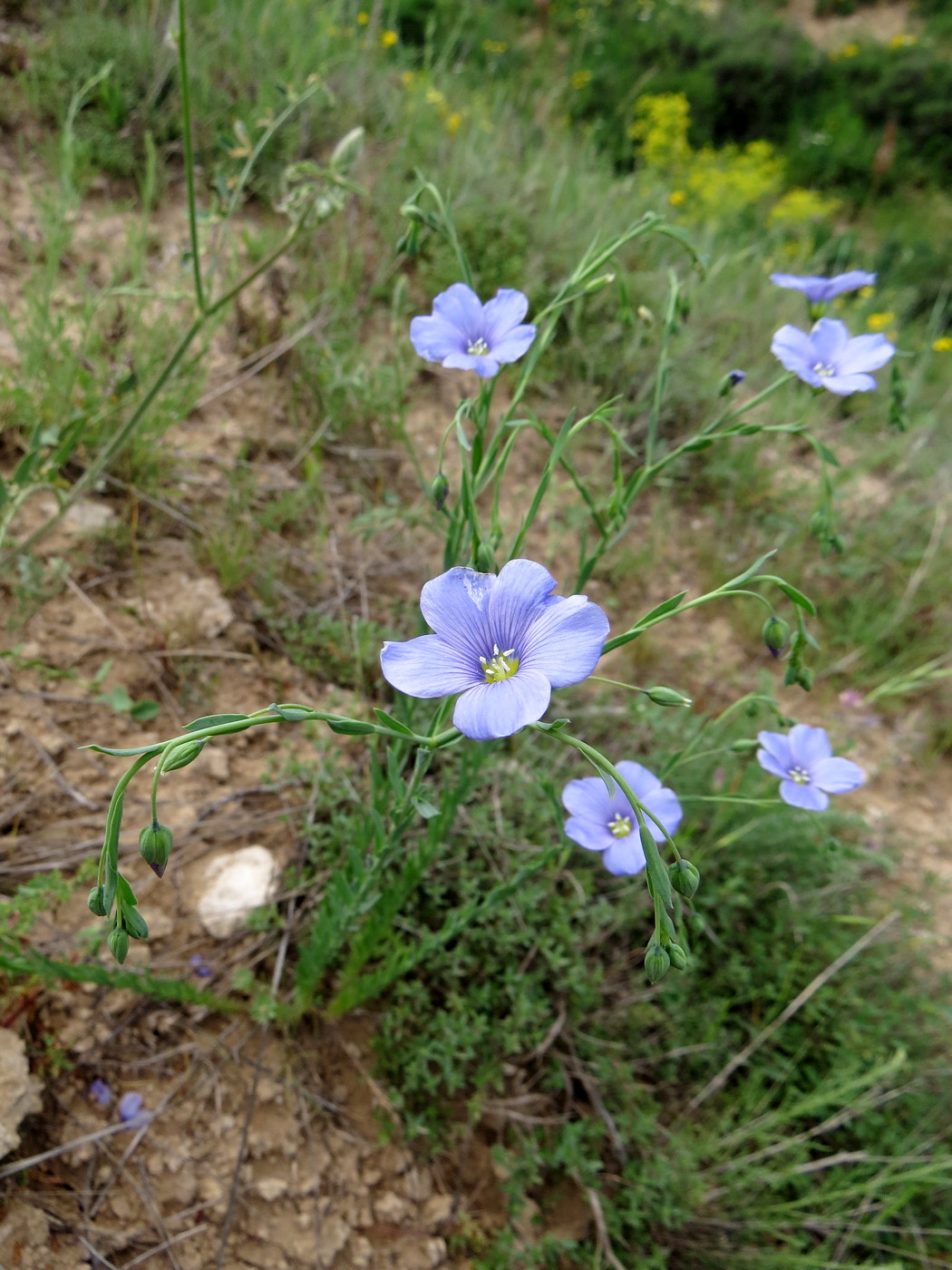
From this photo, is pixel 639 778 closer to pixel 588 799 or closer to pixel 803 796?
pixel 588 799

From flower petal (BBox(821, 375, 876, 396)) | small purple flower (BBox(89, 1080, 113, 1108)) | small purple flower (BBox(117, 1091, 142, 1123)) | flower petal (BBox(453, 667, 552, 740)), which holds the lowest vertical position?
small purple flower (BBox(117, 1091, 142, 1123))

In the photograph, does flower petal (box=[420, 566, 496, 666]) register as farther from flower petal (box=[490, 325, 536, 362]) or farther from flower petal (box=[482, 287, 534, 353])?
flower petal (box=[482, 287, 534, 353])

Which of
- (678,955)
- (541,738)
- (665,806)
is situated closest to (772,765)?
(665,806)

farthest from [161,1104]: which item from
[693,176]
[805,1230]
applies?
[693,176]

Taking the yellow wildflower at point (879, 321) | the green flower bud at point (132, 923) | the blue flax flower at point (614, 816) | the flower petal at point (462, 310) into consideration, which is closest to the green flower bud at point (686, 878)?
the blue flax flower at point (614, 816)

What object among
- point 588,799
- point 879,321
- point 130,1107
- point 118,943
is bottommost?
point 130,1107

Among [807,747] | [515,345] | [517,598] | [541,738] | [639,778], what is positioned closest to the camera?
[517,598]

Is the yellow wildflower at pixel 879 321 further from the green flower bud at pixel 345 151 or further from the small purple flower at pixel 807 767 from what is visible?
the small purple flower at pixel 807 767

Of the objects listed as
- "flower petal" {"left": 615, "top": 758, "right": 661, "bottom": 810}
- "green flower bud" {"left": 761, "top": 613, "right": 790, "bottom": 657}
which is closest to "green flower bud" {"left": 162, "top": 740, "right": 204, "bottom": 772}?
"flower petal" {"left": 615, "top": 758, "right": 661, "bottom": 810}
